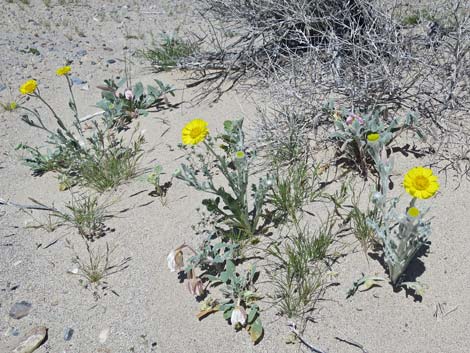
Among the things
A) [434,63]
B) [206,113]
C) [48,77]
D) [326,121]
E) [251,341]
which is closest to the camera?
[251,341]

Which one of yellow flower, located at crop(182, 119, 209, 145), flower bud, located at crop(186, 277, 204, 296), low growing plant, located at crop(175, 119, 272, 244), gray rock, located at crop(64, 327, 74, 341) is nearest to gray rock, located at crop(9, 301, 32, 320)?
gray rock, located at crop(64, 327, 74, 341)

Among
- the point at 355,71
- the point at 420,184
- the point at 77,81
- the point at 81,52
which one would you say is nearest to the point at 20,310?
the point at 420,184

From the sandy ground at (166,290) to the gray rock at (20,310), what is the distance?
2cm

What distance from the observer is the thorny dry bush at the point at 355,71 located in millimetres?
2900

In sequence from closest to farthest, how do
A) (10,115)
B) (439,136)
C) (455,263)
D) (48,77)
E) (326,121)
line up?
(455,263) → (439,136) → (326,121) → (10,115) → (48,77)

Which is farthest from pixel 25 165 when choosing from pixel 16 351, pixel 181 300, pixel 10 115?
pixel 181 300

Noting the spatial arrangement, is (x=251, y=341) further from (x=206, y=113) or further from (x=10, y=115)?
(x=10, y=115)

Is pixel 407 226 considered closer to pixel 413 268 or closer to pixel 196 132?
pixel 413 268

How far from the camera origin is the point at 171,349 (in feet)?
6.79

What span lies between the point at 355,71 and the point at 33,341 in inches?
93.7

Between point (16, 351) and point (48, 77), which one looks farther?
point (48, 77)

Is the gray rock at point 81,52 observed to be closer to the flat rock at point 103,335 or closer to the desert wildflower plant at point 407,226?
the flat rock at point 103,335

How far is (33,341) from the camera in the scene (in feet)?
7.13

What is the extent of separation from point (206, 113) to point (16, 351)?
2.03m
